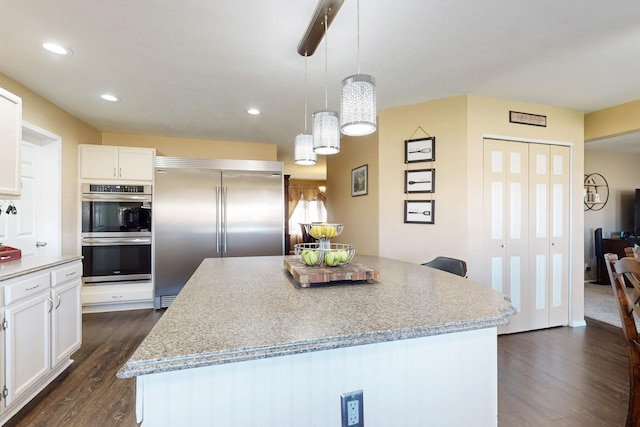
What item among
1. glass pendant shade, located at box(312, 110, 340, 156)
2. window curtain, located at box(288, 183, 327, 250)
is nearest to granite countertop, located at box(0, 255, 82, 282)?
glass pendant shade, located at box(312, 110, 340, 156)

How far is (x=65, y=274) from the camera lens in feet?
7.11

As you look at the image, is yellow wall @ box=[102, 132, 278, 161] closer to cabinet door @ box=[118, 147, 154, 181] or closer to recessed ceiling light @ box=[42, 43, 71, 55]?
cabinet door @ box=[118, 147, 154, 181]

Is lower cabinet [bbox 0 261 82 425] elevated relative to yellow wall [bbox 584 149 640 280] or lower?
lower

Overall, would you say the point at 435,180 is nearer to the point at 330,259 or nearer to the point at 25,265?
the point at 330,259

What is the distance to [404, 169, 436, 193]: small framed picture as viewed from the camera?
9.64 feet

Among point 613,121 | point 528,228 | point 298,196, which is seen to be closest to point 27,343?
point 528,228

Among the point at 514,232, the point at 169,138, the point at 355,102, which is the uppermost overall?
the point at 169,138

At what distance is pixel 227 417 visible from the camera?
2.63 ft

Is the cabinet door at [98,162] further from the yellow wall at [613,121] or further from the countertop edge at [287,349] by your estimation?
the yellow wall at [613,121]

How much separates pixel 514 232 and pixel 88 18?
384 cm

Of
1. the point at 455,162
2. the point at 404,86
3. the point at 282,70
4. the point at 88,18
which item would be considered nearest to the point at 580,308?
the point at 455,162

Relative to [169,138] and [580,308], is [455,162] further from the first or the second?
[169,138]

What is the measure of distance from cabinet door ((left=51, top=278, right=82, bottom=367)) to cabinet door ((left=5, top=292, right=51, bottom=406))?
0.21 ft

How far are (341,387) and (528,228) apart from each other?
3057 millimetres
